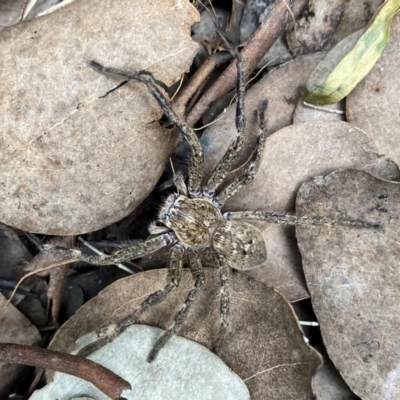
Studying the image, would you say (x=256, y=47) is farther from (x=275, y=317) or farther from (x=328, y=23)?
(x=275, y=317)

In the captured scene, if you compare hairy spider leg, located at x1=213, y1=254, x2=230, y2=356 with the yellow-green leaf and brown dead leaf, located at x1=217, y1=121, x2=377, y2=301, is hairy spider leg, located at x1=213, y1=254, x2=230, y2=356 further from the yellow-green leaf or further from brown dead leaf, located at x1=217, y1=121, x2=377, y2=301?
the yellow-green leaf

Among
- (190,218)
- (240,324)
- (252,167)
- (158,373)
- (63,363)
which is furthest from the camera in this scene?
(190,218)

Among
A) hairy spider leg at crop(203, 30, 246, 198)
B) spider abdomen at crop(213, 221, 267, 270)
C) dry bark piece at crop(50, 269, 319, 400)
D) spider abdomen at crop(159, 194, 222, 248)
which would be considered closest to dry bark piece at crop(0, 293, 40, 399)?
dry bark piece at crop(50, 269, 319, 400)

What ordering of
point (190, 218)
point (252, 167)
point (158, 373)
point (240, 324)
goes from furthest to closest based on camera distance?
point (190, 218) → point (252, 167) → point (240, 324) → point (158, 373)

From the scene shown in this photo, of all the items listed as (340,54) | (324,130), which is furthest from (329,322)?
(340,54)

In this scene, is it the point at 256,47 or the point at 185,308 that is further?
the point at 256,47

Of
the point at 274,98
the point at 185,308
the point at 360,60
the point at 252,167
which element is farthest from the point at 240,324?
the point at 360,60
